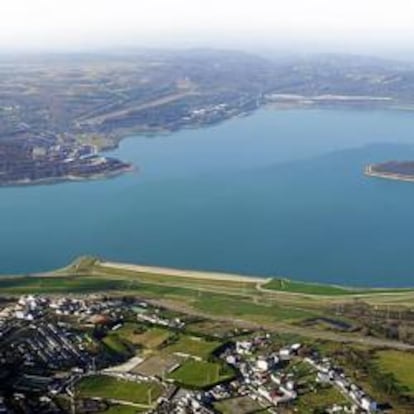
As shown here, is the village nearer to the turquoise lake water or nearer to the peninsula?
the turquoise lake water

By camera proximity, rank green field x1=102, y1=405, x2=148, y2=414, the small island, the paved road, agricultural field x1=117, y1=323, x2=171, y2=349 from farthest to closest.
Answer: the small island → the paved road → agricultural field x1=117, y1=323, x2=171, y2=349 → green field x1=102, y1=405, x2=148, y2=414

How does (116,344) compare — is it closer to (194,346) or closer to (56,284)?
(194,346)

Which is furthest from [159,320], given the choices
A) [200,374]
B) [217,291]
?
[217,291]

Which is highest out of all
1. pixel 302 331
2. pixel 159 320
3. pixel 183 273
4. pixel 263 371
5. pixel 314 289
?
pixel 263 371

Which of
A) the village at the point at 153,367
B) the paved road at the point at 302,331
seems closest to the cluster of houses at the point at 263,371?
the village at the point at 153,367

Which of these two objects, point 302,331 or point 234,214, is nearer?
point 302,331

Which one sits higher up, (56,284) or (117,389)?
(117,389)

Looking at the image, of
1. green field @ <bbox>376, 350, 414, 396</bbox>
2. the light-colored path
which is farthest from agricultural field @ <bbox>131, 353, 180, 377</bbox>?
the light-colored path
